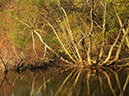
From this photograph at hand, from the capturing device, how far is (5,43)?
61.8 feet

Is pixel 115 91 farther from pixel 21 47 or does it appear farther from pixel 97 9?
pixel 21 47

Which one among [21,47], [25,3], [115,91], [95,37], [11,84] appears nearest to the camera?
[115,91]

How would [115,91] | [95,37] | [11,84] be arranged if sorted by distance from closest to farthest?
[115,91]
[11,84]
[95,37]

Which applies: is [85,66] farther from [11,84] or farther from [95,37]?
[11,84]

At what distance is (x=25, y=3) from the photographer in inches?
705

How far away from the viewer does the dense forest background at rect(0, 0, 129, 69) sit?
51.4 ft

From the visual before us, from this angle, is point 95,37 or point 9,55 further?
point 9,55

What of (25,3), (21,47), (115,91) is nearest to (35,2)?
(25,3)

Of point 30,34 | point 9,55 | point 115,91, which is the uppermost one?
point 30,34

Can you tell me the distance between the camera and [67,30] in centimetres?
1694

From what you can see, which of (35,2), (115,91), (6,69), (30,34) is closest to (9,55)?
(6,69)

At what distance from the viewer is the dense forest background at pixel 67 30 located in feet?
51.4

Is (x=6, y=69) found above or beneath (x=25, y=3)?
beneath

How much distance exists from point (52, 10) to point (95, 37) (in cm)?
373
